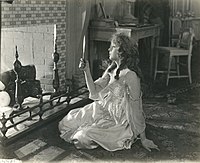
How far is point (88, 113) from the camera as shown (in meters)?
1.04

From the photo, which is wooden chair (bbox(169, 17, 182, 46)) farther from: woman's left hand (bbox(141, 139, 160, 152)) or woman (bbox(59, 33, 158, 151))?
woman's left hand (bbox(141, 139, 160, 152))

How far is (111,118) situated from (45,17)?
33 centimetres

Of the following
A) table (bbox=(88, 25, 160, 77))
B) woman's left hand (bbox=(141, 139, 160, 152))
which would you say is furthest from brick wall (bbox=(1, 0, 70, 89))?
woman's left hand (bbox=(141, 139, 160, 152))

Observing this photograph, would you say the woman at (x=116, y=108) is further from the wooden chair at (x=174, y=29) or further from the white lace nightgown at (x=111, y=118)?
the wooden chair at (x=174, y=29)

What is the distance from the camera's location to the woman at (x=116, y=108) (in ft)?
3.14

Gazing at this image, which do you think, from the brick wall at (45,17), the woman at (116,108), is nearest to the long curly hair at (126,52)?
the woman at (116,108)

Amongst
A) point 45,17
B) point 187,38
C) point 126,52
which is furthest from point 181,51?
point 45,17

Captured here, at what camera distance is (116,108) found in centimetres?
100

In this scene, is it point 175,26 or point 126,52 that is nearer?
point 126,52

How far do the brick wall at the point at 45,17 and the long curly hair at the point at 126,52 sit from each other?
0.14 metres

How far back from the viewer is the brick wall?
90 cm

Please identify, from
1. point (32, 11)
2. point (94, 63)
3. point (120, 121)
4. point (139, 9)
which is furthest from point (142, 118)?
point (32, 11)

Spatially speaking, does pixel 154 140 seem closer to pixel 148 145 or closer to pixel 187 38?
pixel 148 145

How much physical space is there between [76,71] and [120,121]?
182 millimetres
